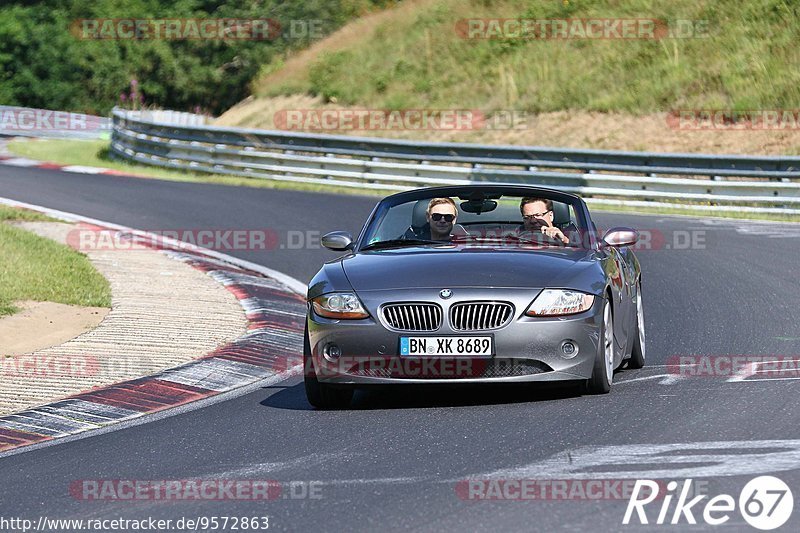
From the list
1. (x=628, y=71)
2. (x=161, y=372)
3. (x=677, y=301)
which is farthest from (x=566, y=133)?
(x=161, y=372)

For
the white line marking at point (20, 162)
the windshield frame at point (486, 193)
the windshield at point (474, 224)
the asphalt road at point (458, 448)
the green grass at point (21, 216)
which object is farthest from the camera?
the white line marking at point (20, 162)

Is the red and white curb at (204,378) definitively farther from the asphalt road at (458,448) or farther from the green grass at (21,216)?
the green grass at (21,216)

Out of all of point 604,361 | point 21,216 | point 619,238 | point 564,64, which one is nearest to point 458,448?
point 604,361

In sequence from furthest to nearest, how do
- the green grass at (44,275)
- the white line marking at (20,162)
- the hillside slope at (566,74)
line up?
the hillside slope at (566,74) < the white line marking at (20,162) < the green grass at (44,275)

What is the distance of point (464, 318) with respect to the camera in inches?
324

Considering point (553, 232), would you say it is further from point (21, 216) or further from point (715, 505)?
point (21, 216)

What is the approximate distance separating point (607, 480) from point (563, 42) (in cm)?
3405

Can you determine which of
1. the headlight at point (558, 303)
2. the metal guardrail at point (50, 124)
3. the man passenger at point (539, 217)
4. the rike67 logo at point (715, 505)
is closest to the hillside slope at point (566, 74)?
Result: the metal guardrail at point (50, 124)

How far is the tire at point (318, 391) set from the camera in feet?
28.3

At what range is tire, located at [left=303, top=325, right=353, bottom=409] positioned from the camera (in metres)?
8.64

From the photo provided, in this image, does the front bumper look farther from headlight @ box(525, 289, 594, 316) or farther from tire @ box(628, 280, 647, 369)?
tire @ box(628, 280, 647, 369)

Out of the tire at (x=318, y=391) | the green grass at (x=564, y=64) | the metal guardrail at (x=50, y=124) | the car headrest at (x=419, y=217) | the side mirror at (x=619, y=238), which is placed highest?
the green grass at (x=564, y=64)

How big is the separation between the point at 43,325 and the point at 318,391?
4336 mm

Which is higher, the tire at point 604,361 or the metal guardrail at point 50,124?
the tire at point 604,361
